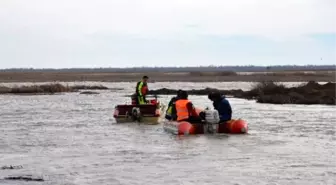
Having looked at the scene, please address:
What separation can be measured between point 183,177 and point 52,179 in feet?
9.41

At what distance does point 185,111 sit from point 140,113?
218 inches

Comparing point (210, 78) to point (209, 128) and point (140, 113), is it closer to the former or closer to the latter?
point (140, 113)

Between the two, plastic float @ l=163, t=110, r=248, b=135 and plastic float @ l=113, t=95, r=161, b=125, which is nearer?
plastic float @ l=163, t=110, r=248, b=135

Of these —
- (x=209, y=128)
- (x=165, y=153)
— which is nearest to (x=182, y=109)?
(x=209, y=128)

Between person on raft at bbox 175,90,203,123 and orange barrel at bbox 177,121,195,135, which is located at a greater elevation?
person on raft at bbox 175,90,203,123

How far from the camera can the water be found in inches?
611

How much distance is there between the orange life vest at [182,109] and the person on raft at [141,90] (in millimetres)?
5017

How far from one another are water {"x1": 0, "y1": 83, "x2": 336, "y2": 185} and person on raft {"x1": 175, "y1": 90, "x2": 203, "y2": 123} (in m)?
0.93

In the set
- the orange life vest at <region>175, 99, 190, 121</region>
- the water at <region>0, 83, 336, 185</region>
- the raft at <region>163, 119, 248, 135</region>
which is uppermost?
the orange life vest at <region>175, 99, 190, 121</region>

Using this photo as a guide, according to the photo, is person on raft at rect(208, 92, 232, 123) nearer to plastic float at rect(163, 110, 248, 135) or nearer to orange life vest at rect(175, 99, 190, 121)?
→ plastic float at rect(163, 110, 248, 135)

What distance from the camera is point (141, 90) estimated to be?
29.2 m

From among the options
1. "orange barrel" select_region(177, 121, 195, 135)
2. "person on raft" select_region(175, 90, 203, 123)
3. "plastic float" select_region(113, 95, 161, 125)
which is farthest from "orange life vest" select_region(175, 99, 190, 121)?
"plastic float" select_region(113, 95, 161, 125)

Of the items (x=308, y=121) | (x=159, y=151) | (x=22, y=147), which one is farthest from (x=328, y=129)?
(x=22, y=147)

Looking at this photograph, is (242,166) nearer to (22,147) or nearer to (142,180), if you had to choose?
(142,180)
